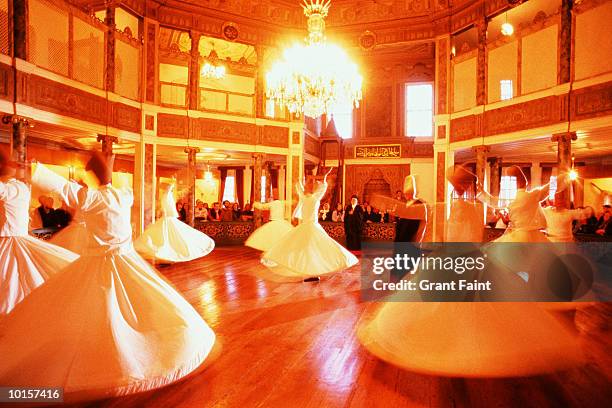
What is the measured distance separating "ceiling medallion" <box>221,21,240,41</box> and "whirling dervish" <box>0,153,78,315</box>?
953cm

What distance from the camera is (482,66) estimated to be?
1069cm

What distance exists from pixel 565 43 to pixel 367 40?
5.22 metres

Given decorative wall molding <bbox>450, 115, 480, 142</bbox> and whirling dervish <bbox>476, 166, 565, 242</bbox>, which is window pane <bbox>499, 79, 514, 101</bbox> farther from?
whirling dervish <bbox>476, 166, 565, 242</bbox>

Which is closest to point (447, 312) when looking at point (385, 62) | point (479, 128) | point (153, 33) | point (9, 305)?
point (9, 305)

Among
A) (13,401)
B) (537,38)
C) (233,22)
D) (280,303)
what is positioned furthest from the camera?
(233,22)

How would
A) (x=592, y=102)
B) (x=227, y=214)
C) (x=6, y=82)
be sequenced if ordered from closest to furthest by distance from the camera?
(x=6, y=82), (x=592, y=102), (x=227, y=214)

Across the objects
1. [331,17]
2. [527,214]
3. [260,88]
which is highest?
[331,17]

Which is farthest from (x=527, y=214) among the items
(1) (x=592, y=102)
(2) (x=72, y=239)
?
(1) (x=592, y=102)

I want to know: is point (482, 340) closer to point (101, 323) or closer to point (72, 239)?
point (101, 323)

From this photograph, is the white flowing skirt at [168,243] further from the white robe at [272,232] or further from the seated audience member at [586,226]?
the seated audience member at [586,226]

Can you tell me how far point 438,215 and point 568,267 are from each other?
1677 millimetres

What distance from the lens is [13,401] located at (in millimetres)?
2410

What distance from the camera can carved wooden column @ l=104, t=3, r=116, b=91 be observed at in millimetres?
10031

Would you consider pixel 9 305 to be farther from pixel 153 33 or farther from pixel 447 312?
pixel 153 33
